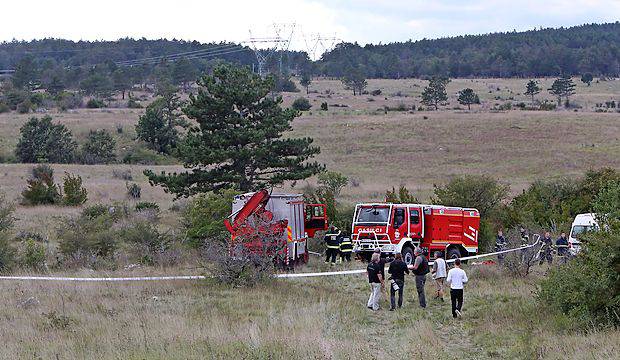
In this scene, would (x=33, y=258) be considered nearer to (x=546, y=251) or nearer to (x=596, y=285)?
(x=546, y=251)

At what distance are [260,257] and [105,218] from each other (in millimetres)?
9834

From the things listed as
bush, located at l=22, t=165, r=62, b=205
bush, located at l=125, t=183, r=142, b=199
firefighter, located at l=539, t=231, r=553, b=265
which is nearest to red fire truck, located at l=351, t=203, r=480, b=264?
firefighter, located at l=539, t=231, r=553, b=265

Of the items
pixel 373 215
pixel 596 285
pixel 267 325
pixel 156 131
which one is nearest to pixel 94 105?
pixel 156 131

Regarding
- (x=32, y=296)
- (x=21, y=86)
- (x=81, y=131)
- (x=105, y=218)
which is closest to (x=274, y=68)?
(x=21, y=86)

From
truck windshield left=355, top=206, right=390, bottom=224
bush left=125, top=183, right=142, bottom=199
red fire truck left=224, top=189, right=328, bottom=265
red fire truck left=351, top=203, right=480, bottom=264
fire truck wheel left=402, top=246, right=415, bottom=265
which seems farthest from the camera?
bush left=125, top=183, right=142, bottom=199

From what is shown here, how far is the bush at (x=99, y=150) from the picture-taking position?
75.2 meters

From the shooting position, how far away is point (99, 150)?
7694cm

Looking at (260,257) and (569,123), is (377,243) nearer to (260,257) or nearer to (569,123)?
(260,257)

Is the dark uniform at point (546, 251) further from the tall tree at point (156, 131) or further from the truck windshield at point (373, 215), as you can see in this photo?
the tall tree at point (156, 131)

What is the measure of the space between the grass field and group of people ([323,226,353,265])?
6.00 m

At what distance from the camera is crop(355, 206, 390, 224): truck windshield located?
2673cm

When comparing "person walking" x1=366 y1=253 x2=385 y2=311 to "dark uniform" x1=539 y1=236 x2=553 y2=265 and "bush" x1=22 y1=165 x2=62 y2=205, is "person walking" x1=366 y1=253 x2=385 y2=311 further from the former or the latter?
"bush" x1=22 y1=165 x2=62 y2=205

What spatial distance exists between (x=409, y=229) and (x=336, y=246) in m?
2.57

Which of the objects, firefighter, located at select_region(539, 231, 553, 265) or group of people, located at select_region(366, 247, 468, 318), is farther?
firefighter, located at select_region(539, 231, 553, 265)
